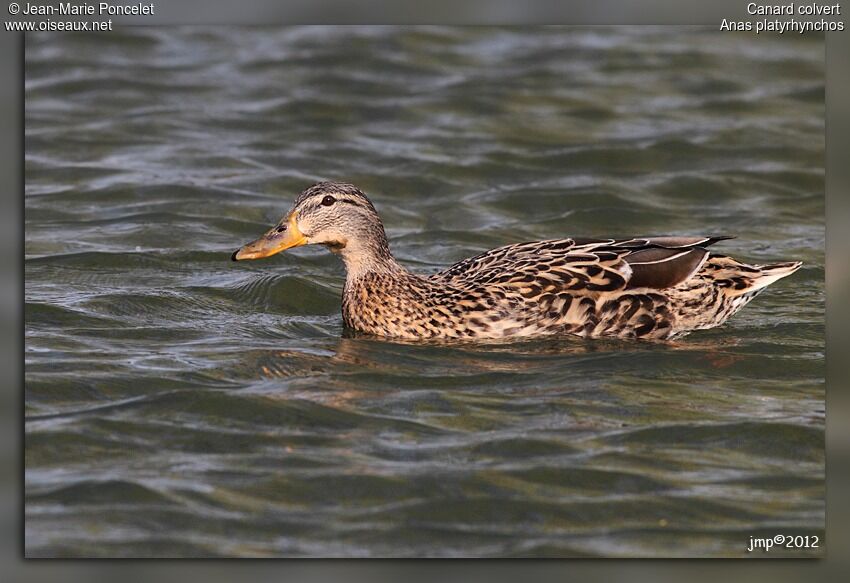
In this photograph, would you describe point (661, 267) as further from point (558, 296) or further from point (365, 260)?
point (365, 260)

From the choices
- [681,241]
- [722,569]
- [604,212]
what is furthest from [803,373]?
[604,212]

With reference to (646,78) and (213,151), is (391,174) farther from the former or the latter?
(646,78)

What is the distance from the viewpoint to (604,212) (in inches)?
564

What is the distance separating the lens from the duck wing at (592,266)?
1048 centimetres

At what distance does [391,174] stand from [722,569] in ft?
31.2

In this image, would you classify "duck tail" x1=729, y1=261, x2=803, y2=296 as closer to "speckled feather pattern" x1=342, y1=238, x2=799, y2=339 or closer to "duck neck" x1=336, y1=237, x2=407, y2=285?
"speckled feather pattern" x1=342, y1=238, x2=799, y2=339

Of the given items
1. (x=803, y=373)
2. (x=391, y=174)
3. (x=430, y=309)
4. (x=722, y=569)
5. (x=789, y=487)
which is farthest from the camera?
(x=391, y=174)

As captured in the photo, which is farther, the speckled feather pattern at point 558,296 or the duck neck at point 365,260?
the duck neck at point 365,260

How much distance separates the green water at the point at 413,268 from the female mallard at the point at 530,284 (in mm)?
233
